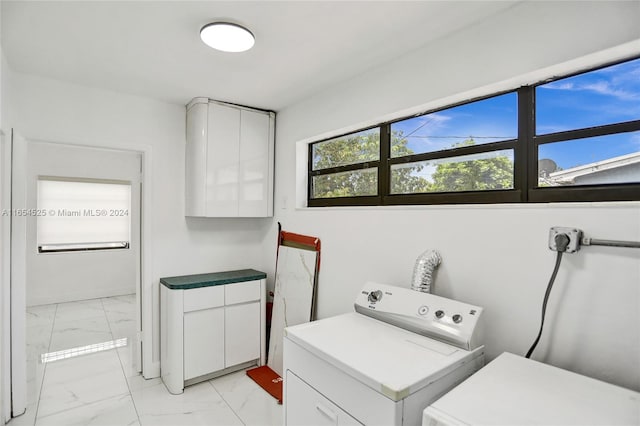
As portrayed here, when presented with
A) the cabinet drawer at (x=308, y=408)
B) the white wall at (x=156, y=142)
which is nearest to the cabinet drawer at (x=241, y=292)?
the white wall at (x=156, y=142)

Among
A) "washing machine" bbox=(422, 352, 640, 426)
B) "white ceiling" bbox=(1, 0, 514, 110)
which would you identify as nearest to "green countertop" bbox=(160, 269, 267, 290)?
"white ceiling" bbox=(1, 0, 514, 110)

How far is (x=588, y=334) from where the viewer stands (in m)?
1.35

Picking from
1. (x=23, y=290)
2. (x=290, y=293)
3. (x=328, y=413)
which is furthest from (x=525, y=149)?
(x=23, y=290)

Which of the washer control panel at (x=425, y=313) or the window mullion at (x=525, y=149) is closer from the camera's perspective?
the washer control panel at (x=425, y=313)

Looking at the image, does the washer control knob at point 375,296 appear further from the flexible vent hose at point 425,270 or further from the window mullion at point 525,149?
the window mullion at point 525,149

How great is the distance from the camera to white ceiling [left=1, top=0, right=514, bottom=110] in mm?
1618

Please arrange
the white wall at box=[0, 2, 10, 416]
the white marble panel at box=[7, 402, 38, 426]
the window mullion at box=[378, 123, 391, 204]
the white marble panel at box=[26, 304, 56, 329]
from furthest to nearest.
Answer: the white marble panel at box=[26, 304, 56, 329] → the window mullion at box=[378, 123, 391, 204] → the white marble panel at box=[7, 402, 38, 426] → the white wall at box=[0, 2, 10, 416]

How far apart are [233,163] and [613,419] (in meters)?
2.87

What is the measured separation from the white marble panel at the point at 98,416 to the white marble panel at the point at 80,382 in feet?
0.24

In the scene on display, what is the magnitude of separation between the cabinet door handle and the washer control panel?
1.85ft

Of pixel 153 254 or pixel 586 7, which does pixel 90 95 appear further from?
pixel 586 7

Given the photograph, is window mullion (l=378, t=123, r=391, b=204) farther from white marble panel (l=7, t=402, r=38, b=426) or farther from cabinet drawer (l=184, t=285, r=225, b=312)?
white marble panel (l=7, t=402, r=38, b=426)

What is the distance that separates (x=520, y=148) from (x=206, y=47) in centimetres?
186

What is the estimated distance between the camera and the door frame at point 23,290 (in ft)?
7.46
